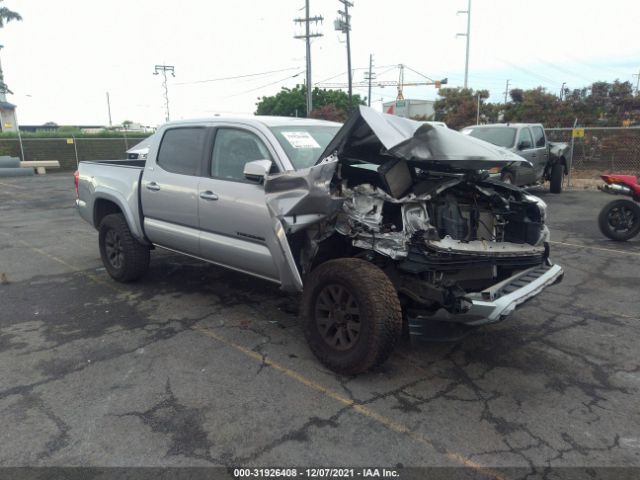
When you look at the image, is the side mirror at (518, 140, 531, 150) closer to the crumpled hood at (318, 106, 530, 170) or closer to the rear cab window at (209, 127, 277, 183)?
the crumpled hood at (318, 106, 530, 170)

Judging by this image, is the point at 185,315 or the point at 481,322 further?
the point at 185,315

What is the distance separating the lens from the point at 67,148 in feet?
84.6

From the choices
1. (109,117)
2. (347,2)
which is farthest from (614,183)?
(109,117)

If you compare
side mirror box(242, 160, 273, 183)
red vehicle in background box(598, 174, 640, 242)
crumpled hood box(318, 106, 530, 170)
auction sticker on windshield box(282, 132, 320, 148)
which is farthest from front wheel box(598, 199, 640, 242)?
side mirror box(242, 160, 273, 183)

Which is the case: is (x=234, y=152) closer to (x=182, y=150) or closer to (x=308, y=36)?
(x=182, y=150)

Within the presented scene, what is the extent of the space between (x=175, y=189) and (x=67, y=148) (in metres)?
24.5

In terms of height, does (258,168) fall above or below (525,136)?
below

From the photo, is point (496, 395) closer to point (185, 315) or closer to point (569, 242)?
point (185, 315)

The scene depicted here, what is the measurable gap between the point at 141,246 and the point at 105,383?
2309mm

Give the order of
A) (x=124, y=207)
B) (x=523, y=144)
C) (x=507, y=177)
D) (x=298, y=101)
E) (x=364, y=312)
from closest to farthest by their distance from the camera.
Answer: (x=364, y=312)
(x=124, y=207)
(x=507, y=177)
(x=523, y=144)
(x=298, y=101)

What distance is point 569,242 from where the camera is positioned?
790cm

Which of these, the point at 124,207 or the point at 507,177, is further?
the point at 507,177

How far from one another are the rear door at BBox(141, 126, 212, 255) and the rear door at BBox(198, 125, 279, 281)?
0.50 ft

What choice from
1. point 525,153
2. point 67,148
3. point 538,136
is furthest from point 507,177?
point 67,148
